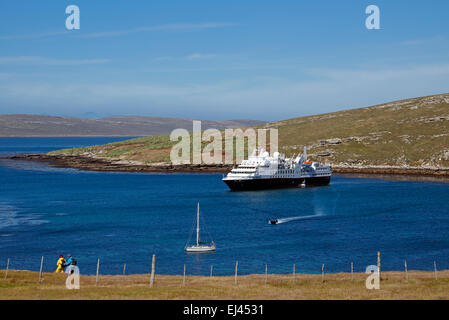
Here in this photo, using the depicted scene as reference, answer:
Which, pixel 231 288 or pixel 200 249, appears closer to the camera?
pixel 231 288

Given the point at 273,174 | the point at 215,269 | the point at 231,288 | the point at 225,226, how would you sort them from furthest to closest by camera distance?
1. the point at 273,174
2. the point at 225,226
3. the point at 215,269
4. the point at 231,288

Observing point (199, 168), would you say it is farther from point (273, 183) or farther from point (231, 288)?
point (231, 288)

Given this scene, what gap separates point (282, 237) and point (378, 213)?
24.4 metres

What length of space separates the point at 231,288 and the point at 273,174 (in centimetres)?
8884

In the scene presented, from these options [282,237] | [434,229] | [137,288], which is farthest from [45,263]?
[434,229]

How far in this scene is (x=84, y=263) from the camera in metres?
55.1

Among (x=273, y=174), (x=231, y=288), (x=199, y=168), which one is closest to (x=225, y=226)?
(x=231, y=288)

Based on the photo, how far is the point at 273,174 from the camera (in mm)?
125625

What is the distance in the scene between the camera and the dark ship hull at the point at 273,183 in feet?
391

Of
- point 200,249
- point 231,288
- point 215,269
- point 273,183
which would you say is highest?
point 273,183

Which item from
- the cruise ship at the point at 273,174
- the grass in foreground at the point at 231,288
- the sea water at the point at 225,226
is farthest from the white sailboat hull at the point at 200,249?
the cruise ship at the point at 273,174

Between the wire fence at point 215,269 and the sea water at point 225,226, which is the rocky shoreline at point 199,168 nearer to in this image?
the sea water at point 225,226

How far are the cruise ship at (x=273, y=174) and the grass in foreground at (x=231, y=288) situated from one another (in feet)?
245
